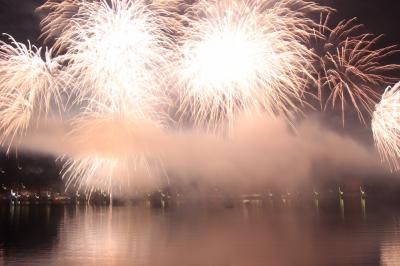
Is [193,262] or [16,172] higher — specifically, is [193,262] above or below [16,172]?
below

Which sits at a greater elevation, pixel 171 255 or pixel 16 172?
pixel 16 172

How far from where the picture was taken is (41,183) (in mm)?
181250

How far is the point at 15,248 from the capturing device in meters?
31.2

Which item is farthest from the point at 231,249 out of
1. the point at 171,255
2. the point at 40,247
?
the point at 40,247

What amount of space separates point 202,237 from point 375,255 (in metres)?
16.7

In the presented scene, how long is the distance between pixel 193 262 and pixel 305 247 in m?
10.5

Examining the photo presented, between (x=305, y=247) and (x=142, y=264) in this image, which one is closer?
(x=142, y=264)

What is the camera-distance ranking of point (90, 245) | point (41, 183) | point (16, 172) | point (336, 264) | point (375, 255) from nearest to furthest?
point (336, 264)
point (375, 255)
point (90, 245)
point (16, 172)
point (41, 183)

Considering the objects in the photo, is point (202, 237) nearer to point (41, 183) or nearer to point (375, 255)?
point (375, 255)

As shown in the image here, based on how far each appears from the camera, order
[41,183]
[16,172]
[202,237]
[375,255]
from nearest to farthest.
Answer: [375,255] → [202,237] → [16,172] → [41,183]

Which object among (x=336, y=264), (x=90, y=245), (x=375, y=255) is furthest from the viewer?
(x=90, y=245)

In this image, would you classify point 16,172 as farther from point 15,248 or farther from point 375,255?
point 375,255

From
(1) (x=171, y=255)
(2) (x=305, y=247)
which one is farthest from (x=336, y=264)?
(1) (x=171, y=255)

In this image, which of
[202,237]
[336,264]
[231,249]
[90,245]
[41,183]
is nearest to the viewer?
[336,264]
